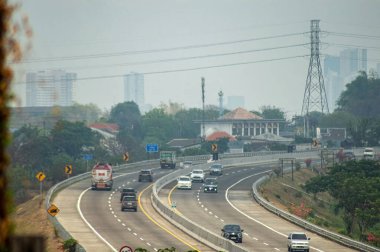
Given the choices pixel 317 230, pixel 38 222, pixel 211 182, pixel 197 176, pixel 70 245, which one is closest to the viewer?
pixel 70 245

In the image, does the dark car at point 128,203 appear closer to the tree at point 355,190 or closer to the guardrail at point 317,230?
the guardrail at point 317,230

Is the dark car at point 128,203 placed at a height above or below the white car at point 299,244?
above

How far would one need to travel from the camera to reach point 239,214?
88188mm

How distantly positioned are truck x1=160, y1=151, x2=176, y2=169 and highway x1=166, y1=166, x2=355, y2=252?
1925 cm

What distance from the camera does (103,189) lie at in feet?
349

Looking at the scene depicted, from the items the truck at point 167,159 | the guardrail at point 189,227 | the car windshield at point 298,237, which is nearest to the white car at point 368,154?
the truck at point 167,159

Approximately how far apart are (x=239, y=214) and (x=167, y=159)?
58875mm

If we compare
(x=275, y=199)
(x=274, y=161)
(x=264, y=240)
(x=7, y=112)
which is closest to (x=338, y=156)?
(x=274, y=161)

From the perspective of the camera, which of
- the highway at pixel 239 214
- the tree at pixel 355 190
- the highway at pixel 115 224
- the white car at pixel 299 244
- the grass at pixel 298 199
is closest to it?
the white car at pixel 299 244

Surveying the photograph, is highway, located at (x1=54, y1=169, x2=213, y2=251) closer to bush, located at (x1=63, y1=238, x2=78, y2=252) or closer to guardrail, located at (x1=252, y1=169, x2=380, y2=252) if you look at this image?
bush, located at (x1=63, y1=238, x2=78, y2=252)

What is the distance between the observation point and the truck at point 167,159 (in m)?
147

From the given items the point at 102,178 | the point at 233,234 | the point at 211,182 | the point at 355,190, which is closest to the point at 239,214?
the point at 355,190

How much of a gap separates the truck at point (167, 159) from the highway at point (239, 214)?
63.2 ft

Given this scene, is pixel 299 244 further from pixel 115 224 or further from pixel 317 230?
pixel 115 224
